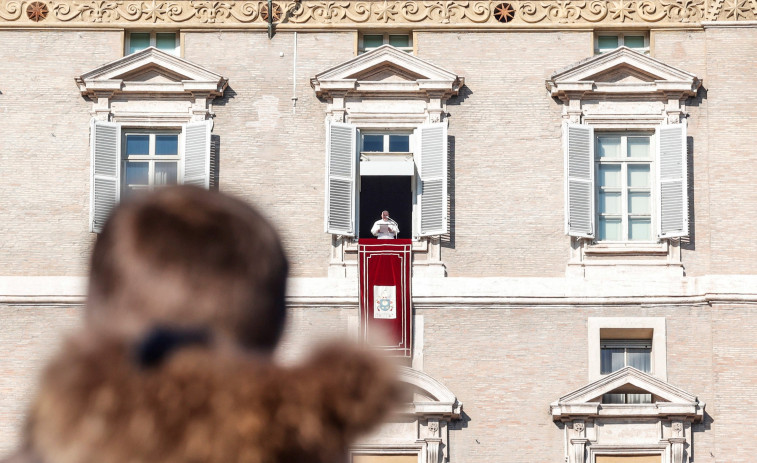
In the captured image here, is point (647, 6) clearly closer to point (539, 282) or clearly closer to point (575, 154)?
point (575, 154)

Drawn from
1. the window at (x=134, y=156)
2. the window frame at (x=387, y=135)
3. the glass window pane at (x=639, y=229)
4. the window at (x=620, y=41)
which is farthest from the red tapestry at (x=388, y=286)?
the window at (x=620, y=41)

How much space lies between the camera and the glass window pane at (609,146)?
920 inches

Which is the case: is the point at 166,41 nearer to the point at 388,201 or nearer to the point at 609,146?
the point at 388,201

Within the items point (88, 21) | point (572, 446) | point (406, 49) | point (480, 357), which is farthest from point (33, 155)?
point (572, 446)

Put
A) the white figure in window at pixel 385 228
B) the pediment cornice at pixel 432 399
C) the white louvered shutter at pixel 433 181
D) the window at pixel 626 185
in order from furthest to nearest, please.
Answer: the white figure in window at pixel 385 228, the white louvered shutter at pixel 433 181, the window at pixel 626 185, the pediment cornice at pixel 432 399

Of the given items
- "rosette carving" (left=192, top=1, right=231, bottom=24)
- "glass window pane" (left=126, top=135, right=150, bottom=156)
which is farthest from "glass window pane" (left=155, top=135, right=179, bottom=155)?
"rosette carving" (left=192, top=1, right=231, bottom=24)

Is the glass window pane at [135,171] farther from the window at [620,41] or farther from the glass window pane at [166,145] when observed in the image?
the window at [620,41]

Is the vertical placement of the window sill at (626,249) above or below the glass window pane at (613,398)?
above

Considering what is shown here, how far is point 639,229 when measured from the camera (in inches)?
919

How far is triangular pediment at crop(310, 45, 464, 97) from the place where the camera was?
23312mm

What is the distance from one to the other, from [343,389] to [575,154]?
70.7 feet

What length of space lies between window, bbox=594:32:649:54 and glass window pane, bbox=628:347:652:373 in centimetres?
473

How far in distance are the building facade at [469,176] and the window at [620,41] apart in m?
0.12

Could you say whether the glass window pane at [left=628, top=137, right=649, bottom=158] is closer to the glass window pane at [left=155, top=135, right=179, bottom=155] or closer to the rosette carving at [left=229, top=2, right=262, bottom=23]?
the rosette carving at [left=229, top=2, right=262, bottom=23]
